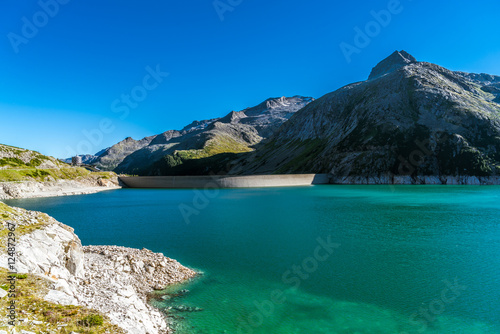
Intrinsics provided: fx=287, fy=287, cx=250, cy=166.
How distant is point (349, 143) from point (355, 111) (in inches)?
1115

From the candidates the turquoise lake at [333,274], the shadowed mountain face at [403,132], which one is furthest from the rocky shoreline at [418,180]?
the turquoise lake at [333,274]

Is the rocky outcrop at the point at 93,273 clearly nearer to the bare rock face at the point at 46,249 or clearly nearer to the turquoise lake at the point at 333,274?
the bare rock face at the point at 46,249

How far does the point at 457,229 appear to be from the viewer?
2744 centimetres

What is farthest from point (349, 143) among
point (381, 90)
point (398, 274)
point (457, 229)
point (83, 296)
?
point (83, 296)

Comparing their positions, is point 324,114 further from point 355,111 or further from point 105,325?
point 105,325

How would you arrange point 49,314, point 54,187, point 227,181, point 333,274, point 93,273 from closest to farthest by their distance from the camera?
point 49,314 → point 93,273 → point 333,274 → point 54,187 → point 227,181

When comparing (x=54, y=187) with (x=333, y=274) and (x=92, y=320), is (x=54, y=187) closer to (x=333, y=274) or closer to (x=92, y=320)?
(x=333, y=274)

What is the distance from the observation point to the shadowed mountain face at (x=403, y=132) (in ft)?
323

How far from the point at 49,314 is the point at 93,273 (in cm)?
541

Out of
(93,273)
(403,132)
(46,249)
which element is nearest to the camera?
(46,249)

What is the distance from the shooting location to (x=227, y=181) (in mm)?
103125

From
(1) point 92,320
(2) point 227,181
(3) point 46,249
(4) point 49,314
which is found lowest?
(1) point 92,320

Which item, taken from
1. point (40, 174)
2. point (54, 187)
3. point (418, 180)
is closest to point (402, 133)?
point (418, 180)

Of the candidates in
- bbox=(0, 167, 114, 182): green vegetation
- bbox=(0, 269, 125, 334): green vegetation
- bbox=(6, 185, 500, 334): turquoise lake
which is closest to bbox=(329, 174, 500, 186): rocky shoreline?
bbox=(6, 185, 500, 334): turquoise lake
